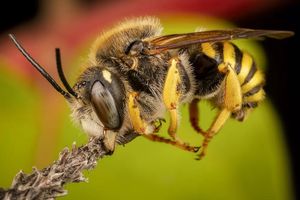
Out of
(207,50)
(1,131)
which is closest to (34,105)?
(1,131)

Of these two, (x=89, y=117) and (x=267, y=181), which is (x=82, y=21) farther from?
(x=89, y=117)

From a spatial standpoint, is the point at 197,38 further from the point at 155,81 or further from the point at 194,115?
the point at 194,115

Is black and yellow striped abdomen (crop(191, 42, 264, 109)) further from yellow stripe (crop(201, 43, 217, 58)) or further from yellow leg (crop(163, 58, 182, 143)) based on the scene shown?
yellow leg (crop(163, 58, 182, 143))

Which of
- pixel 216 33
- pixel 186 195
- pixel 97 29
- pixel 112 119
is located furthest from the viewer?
pixel 97 29

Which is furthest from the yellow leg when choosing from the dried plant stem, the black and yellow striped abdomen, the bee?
the dried plant stem

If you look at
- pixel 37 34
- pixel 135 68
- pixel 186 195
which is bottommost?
pixel 186 195

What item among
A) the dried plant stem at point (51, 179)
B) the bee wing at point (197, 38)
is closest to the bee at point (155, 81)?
the bee wing at point (197, 38)

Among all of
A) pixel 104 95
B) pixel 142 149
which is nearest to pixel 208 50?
pixel 104 95
